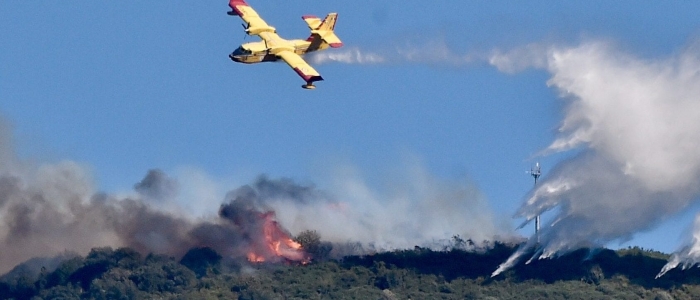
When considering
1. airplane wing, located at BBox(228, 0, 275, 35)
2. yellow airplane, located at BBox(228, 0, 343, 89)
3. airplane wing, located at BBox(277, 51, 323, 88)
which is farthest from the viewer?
airplane wing, located at BBox(228, 0, 275, 35)

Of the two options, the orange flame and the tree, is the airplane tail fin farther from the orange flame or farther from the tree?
the tree

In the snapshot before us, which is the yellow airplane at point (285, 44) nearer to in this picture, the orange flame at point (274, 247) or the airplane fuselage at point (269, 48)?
the airplane fuselage at point (269, 48)

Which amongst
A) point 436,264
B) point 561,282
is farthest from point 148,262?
point 561,282

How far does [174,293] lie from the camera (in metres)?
185

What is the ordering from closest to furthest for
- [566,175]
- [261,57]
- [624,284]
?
[261,57] → [566,175] → [624,284]

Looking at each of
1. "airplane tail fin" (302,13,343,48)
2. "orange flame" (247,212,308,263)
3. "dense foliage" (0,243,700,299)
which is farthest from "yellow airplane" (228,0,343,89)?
"dense foliage" (0,243,700,299)

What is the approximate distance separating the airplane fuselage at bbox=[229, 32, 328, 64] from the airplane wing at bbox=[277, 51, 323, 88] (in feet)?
1.98

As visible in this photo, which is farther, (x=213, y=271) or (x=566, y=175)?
(x=213, y=271)

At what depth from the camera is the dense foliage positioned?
591 feet

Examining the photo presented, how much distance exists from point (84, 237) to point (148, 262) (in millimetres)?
6311

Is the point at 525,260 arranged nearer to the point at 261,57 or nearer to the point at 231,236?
the point at 231,236

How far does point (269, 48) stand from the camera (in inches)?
5906

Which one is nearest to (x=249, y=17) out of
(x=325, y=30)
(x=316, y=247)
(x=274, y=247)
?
(x=325, y=30)

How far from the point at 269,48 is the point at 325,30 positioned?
21.9 ft
